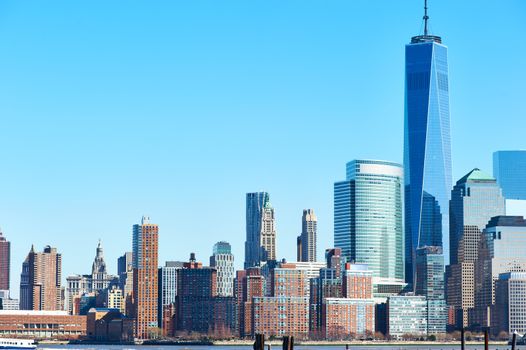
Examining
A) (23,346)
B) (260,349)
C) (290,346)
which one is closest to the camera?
(260,349)

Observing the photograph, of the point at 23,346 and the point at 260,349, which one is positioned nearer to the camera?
the point at 260,349

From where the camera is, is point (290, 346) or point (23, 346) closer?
point (290, 346)

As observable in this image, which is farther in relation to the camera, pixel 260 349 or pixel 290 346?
pixel 290 346

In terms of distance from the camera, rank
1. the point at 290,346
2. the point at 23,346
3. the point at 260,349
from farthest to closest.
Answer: the point at 23,346 < the point at 290,346 < the point at 260,349

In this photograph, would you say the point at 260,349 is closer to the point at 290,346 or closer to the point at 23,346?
the point at 290,346

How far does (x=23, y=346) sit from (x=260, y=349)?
125m

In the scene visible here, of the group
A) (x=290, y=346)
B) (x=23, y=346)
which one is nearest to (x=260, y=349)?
(x=290, y=346)

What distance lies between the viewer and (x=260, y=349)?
71.5m

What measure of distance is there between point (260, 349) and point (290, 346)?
375 inches

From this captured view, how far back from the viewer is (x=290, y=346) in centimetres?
8081

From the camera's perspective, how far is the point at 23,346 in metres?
191
